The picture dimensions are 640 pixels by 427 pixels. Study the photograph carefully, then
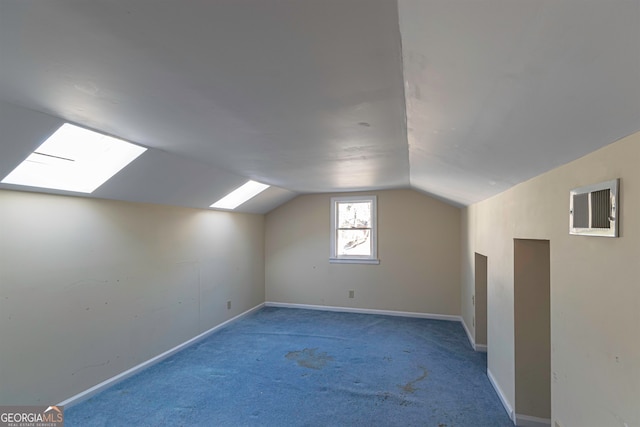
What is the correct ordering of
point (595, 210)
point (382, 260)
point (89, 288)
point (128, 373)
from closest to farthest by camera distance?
1. point (595, 210)
2. point (89, 288)
3. point (128, 373)
4. point (382, 260)

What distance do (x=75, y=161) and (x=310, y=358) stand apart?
10.3 feet

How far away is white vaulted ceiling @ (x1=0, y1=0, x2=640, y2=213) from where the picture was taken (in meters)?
0.77

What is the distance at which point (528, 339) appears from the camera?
242 centimetres

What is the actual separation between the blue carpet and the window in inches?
59.4

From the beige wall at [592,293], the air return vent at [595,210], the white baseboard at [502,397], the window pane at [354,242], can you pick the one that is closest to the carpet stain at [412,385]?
the white baseboard at [502,397]

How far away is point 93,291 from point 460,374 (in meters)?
3.79

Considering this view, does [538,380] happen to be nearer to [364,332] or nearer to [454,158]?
[454,158]

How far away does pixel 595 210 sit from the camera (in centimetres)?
127

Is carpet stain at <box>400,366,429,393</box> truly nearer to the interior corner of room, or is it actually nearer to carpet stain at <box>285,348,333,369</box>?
the interior corner of room

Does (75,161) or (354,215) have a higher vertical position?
(75,161)

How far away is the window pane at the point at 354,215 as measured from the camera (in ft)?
18.9

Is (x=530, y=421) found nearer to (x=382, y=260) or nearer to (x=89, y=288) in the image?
(x=382, y=260)

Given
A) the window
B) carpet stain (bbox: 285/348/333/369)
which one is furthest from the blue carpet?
the window

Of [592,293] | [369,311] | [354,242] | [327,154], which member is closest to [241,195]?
[354,242]
